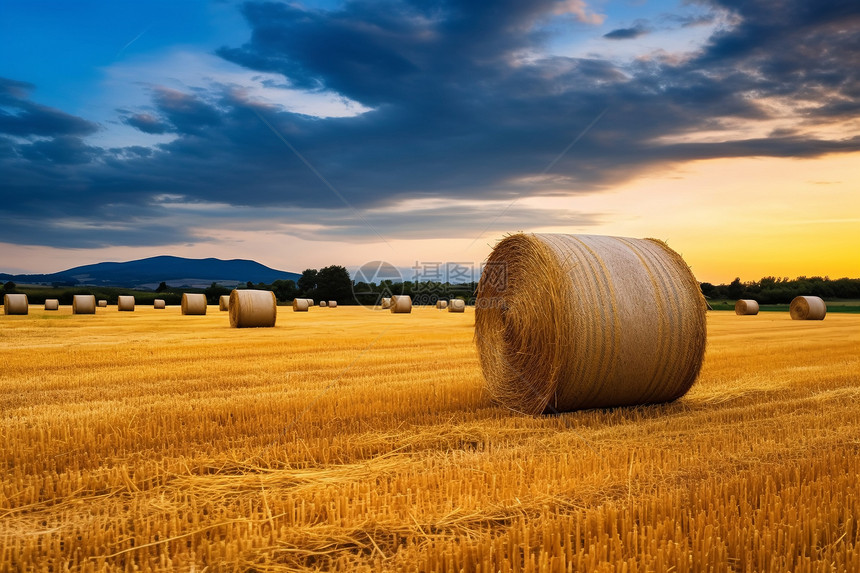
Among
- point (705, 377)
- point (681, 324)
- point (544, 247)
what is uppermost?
point (544, 247)

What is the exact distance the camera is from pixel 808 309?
98.0 feet

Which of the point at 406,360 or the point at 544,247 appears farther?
the point at 406,360

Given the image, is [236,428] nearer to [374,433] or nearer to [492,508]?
[374,433]

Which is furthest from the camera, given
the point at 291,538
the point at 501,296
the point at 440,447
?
the point at 501,296

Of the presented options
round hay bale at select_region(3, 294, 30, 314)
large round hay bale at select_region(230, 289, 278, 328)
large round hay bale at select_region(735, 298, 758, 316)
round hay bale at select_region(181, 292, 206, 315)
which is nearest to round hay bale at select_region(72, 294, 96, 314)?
round hay bale at select_region(3, 294, 30, 314)

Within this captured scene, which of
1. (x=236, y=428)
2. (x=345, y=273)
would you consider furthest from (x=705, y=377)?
(x=345, y=273)

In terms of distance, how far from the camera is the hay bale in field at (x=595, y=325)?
7.57m

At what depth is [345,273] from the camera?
7588cm

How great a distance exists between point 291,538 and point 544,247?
5.26m

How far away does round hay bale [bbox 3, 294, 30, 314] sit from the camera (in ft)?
103

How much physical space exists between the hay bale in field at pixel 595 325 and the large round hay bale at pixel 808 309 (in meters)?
25.0

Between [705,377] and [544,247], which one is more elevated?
[544,247]

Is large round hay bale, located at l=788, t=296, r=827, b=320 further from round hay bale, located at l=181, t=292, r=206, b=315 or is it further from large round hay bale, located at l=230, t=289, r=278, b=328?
round hay bale, located at l=181, t=292, r=206, b=315

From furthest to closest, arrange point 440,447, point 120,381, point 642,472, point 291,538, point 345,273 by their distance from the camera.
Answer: point 345,273
point 120,381
point 440,447
point 642,472
point 291,538
